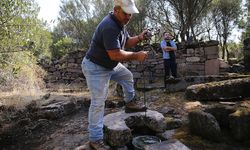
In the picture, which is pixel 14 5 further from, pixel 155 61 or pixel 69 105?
pixel 155 61

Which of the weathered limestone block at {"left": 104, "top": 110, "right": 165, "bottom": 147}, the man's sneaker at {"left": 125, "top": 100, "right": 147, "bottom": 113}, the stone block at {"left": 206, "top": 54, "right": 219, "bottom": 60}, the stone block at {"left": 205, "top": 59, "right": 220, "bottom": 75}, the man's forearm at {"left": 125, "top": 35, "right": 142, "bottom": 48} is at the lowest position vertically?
the weathered limestone block at {"left": 104, "top": 110, "right": 165, "bottom": 147}

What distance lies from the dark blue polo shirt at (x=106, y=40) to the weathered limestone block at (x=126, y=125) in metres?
0.85

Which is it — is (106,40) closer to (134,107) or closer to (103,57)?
(103,57)

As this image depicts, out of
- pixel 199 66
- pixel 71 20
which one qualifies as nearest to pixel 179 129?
pixel 199 66

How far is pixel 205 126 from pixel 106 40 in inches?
71.8

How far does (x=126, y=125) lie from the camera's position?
436 centimetres

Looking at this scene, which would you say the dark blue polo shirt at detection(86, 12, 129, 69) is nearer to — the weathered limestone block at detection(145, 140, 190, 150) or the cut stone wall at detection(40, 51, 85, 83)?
the weathered limestone block at detection(145, 140, 190, 150)

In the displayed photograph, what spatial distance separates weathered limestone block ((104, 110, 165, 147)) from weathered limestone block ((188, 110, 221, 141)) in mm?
478

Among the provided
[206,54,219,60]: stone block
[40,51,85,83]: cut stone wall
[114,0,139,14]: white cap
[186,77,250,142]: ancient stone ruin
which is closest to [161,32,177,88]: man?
[206,54,219,60]: stone block

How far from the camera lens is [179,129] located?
472cm

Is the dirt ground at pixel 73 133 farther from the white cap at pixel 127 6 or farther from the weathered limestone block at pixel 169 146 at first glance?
the white cap at pixel 127 6

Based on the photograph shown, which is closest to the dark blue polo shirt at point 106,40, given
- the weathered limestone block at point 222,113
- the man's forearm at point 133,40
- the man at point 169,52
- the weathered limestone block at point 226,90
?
the man's forearm at point 133,40

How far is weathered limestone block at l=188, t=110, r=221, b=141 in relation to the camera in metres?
4.14

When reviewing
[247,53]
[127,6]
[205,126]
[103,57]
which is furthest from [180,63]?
[127,6]
